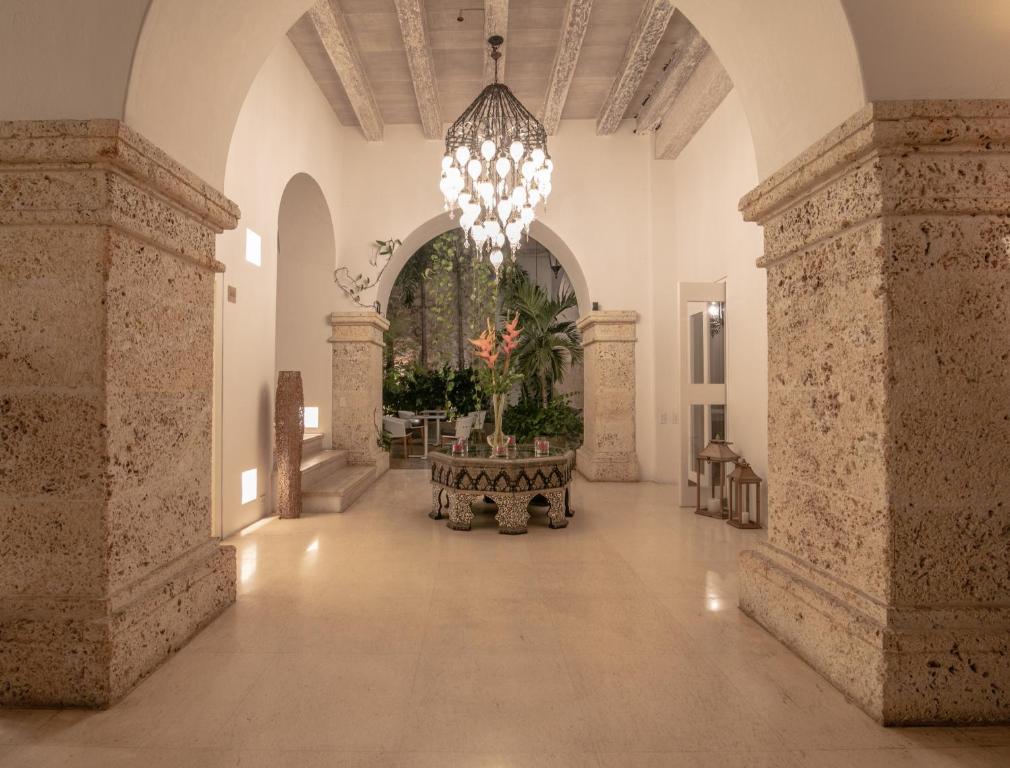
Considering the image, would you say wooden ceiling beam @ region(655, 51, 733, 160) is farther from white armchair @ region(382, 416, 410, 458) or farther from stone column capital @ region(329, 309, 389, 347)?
white armchair @ region(382, 416, 410, 458)

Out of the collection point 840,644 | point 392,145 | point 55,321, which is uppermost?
point 392,145

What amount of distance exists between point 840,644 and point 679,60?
18.6 feet

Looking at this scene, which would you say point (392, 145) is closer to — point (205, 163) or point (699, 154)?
point (699, 154)

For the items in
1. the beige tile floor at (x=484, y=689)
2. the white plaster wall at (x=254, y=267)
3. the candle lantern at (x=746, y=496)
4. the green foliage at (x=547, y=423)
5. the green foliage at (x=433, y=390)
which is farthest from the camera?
the green foliage at (x=433, y=390)

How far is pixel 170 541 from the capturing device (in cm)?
253

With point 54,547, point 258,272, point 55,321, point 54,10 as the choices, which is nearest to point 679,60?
point 258,272

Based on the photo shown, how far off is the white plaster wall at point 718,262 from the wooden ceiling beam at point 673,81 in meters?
0.48

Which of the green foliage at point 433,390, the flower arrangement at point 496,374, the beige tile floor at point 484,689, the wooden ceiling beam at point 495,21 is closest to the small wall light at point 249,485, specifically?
the beige tile floor at point 484,689

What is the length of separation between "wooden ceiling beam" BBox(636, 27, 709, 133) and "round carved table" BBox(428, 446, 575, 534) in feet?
12.8

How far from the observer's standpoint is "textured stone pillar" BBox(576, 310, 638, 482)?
7477 mm

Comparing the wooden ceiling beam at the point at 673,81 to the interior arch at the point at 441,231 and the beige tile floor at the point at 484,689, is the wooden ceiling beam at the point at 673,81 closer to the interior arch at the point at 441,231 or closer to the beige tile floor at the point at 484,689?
the interior arch at the point at 441,231

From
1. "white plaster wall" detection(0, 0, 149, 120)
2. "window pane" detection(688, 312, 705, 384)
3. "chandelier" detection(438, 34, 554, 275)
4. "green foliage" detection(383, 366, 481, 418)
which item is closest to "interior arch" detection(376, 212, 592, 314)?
"chandelier" detection(438, 34, 554, 275)

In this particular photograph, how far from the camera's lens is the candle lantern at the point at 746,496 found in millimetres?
4969

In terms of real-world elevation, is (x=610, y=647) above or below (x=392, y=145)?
below
